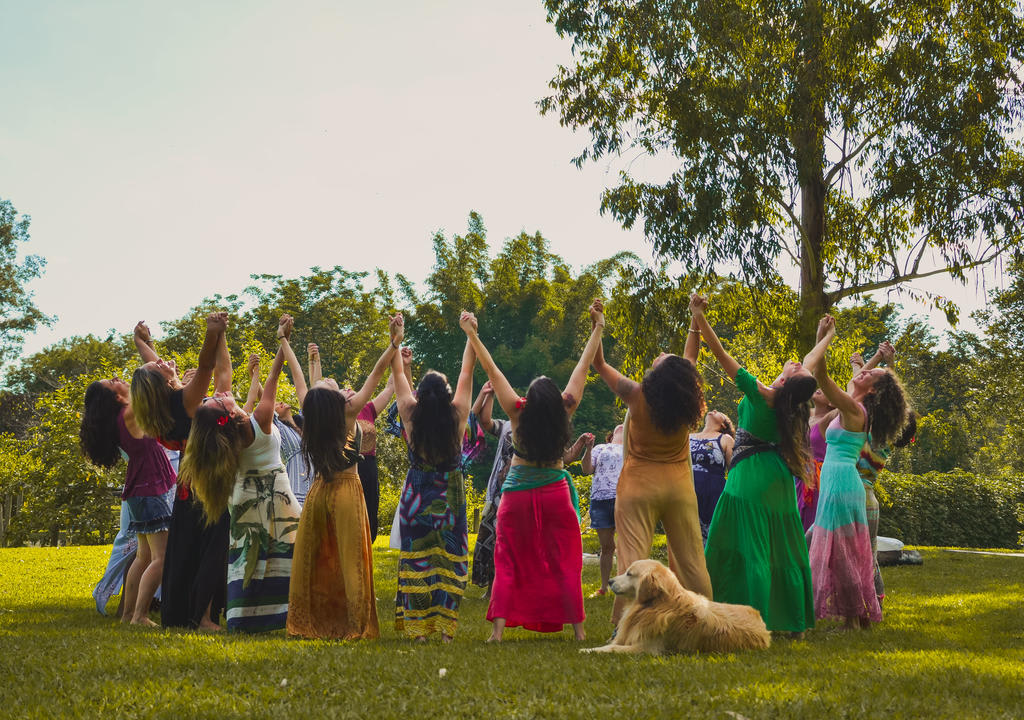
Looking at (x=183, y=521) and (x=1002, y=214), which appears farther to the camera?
(x=1002, y=214)

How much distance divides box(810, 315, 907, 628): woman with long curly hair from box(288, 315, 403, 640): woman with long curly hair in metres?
3.89

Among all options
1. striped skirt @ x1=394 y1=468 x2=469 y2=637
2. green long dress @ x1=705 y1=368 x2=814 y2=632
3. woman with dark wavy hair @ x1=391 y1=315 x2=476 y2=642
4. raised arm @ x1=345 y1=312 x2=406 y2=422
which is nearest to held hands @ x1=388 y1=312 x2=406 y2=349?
raised arm @ x1=345 y1=312 x2=406 y2=422

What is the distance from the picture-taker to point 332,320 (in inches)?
1889

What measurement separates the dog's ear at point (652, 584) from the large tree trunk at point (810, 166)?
979cm

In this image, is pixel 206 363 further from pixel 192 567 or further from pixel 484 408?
pixel 484 408

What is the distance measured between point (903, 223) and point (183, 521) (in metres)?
13.3

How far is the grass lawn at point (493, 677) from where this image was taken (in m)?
4.58

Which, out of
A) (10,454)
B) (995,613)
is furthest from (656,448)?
(10,454)

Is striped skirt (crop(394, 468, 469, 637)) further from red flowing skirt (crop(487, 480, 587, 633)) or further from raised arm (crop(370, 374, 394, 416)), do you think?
raised arm (crop(370, 374, 394, 416))

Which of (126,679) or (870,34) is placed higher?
(870,34)

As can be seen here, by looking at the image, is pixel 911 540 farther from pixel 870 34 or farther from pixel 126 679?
pixel 126 679

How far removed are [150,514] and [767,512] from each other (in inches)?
217

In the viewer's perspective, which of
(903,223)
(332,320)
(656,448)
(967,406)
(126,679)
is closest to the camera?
(126,679)

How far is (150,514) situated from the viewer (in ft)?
27.3
